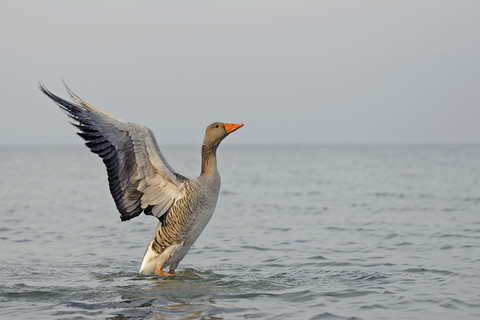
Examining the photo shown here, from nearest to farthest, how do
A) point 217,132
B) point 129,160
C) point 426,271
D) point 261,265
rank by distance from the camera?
1. point 129,160
2. point 217,132
3. point 426,271
4. point 261,265

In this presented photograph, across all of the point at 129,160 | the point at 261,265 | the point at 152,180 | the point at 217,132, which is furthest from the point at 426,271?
the point at 129,160

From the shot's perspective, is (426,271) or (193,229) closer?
(193,229)

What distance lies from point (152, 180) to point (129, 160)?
0.47m

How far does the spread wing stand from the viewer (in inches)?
355

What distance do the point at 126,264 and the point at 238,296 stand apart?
3.52 m

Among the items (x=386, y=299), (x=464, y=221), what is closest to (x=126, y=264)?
(x=386, y=299)

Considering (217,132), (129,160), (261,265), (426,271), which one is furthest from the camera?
(261,265)

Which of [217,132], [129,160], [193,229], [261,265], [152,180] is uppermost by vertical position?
[217,132]

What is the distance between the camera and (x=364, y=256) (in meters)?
11.7

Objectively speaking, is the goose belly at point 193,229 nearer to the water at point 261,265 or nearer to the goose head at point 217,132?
the water at point 261,265

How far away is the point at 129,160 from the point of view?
9328mm

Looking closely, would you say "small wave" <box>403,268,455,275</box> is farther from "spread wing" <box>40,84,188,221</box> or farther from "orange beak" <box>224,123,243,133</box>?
"spread wing" <box>40,84,188,221</box>

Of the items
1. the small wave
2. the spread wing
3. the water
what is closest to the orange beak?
the spread wing

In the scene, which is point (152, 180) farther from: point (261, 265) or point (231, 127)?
point (261, 265)
